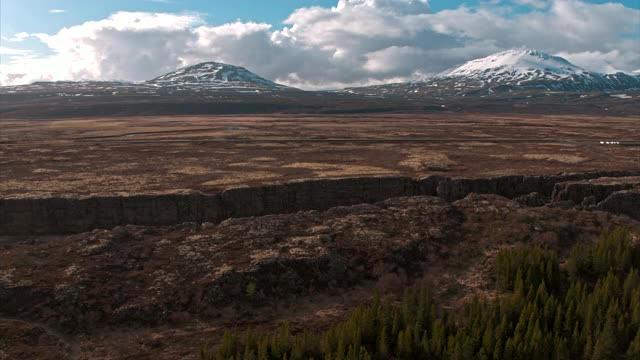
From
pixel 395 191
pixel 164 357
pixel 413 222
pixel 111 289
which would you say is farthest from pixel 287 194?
pixel 164 357

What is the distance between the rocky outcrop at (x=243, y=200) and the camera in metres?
41.2

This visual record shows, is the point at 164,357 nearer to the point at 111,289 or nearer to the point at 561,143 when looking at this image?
the point at 111,289

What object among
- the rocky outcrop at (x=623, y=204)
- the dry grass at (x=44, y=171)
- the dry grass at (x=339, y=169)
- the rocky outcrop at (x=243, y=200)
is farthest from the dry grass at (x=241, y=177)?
the rocky outcrop at (x=623, y=204)

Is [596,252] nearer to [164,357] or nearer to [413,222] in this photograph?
[413,222]

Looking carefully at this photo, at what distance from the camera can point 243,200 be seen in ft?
144

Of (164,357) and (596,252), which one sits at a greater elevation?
(596,252)

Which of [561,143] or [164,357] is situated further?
[561,143]

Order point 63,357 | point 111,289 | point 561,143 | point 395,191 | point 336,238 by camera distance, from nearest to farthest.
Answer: point 63,357
point 111,289
point 336,238
point 395,191
point 561,143

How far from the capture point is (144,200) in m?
42.1

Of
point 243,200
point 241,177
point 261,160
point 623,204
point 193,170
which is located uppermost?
point 261,160

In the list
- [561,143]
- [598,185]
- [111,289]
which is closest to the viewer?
[111,289]

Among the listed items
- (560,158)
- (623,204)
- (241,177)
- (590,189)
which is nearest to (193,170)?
(241,177)

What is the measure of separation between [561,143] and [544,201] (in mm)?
42433

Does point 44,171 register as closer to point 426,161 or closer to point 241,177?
point 241,177
